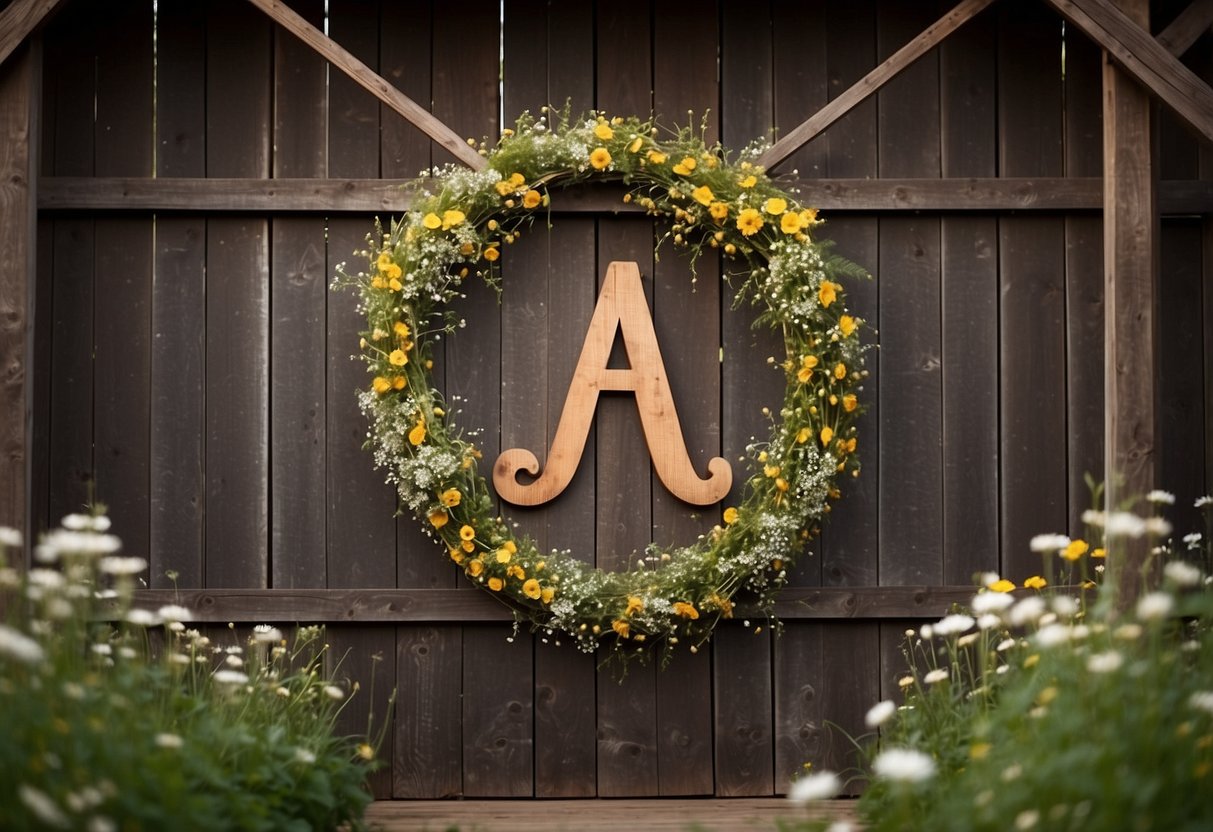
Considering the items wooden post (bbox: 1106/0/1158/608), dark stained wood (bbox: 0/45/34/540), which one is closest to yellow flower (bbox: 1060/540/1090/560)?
wooden post (bbox: 1106/0/1158/608)

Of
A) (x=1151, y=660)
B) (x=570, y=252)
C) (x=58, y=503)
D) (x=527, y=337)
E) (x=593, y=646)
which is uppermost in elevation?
(x=570, y=252)

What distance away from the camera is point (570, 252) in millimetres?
3951

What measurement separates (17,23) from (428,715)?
2443 mm

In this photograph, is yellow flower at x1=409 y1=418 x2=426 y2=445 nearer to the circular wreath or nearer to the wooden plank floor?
the circular wreath

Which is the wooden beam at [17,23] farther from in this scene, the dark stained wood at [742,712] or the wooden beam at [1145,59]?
the wooden beam at [1145,59]

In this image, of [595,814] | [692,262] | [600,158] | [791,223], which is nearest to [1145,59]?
[791,223]

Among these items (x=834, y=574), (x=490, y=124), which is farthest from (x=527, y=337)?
(x=834, y=574)

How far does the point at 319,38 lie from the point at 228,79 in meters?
0.48

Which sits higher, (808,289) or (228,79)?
(228,79)

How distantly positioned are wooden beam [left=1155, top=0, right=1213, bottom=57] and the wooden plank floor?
99.0 inches

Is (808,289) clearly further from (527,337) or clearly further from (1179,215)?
(1179,215)

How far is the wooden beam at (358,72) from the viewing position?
3.66 metres

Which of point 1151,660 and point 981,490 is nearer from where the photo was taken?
point 1151,660

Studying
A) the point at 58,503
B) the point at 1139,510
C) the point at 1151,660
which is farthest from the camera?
the point at 58,503
